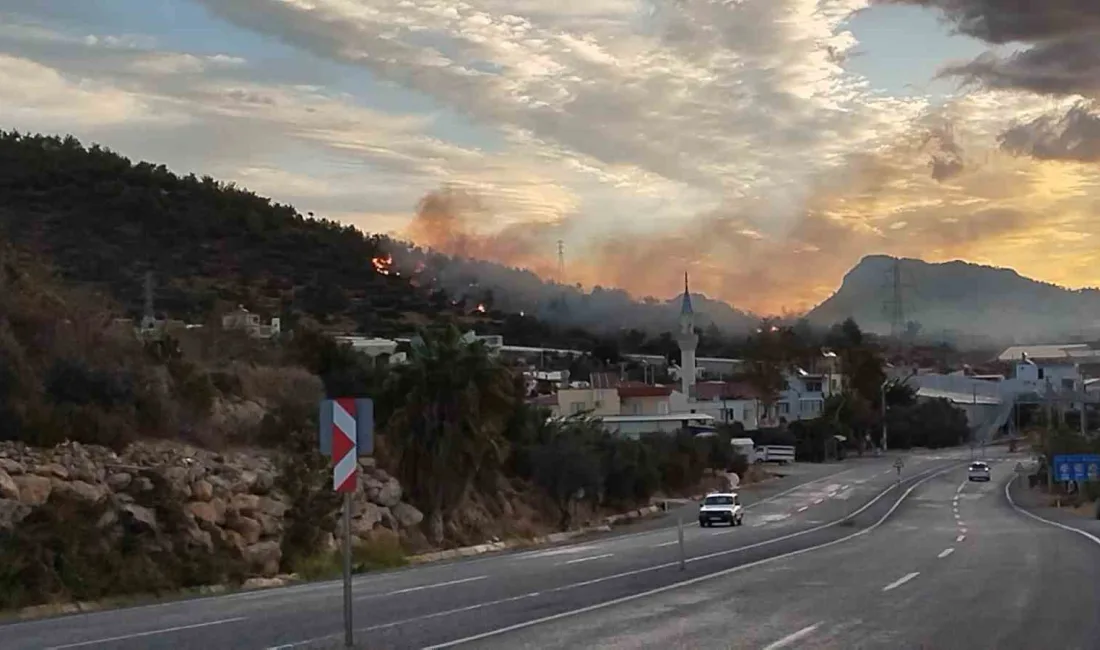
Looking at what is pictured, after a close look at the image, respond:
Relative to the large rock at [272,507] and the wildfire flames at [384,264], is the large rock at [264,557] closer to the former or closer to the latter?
the large rock at [272,507]

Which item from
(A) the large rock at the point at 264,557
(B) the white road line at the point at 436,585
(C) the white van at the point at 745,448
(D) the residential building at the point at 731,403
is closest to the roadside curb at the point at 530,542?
(A) the large rock at the point at 264,557

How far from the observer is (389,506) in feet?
135

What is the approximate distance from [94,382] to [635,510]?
124ft

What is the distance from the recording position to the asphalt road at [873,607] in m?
14.2

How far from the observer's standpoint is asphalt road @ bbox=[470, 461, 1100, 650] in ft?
46.5

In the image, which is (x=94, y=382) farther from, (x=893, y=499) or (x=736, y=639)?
(x=893, y=499)

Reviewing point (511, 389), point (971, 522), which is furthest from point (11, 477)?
point (971, 522)

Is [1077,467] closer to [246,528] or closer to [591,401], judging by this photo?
[591,401]

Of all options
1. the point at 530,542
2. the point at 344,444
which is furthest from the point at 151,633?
the point at 530,542

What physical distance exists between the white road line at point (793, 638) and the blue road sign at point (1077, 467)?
168 feet

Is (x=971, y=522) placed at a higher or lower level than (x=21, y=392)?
lower

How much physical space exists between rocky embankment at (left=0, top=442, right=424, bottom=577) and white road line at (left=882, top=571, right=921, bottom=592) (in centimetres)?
1381

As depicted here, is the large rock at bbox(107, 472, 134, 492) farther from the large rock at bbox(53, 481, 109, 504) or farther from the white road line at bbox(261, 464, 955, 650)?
the white road line at bbox(261, 464, 955, 650)

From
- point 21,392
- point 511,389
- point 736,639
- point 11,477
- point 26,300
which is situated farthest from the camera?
point 511,389
